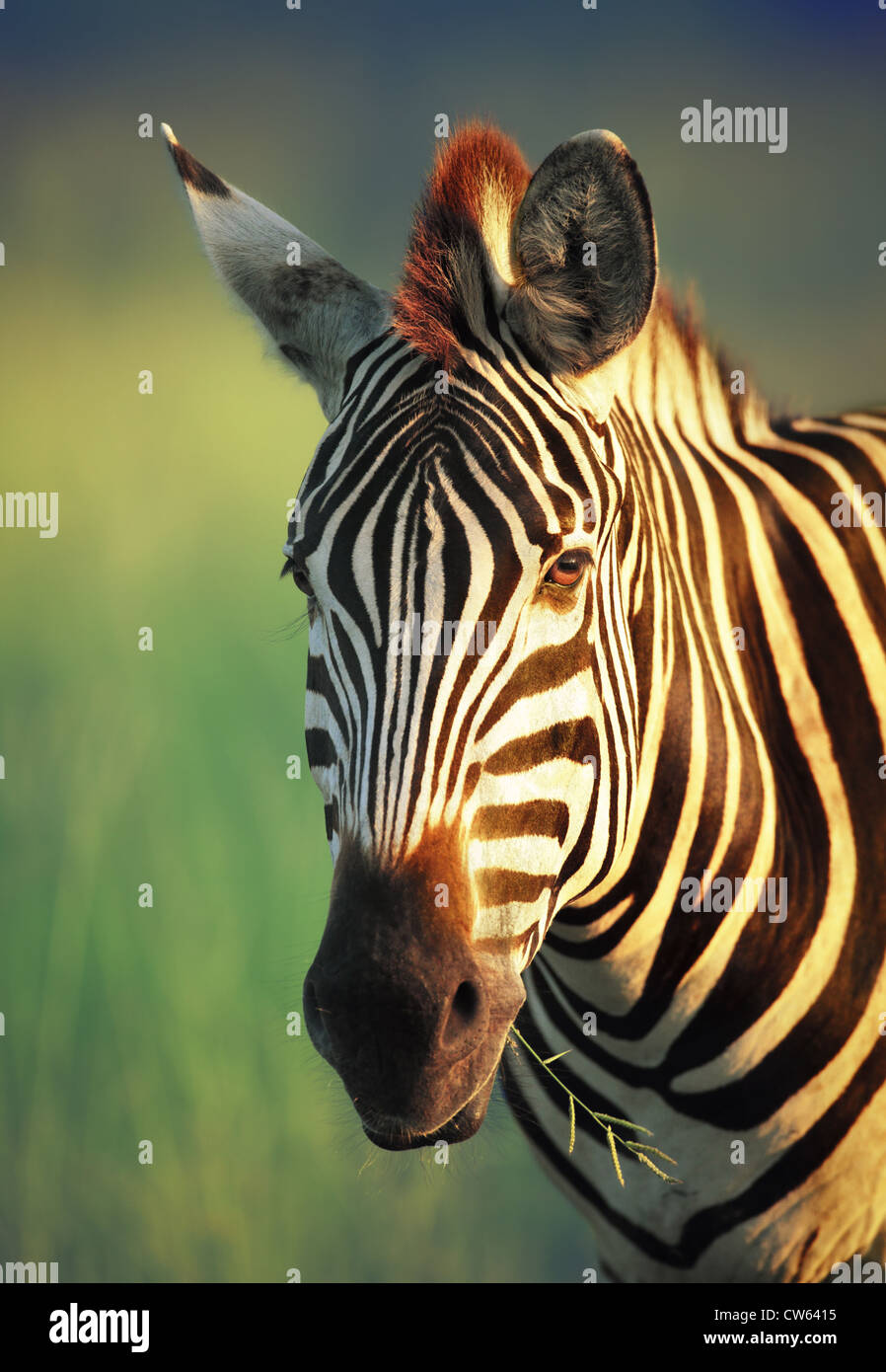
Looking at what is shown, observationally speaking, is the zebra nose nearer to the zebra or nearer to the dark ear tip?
the zebra

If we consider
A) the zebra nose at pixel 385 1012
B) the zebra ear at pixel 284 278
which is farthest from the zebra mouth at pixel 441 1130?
the zebra ear at pixel 284 278

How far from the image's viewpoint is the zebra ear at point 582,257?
1.63 meters

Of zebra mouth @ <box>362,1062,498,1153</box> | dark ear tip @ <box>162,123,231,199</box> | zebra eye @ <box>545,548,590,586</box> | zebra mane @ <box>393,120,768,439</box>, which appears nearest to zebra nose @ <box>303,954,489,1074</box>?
zebra mouth @ <box>362,1062,498,1153</box>

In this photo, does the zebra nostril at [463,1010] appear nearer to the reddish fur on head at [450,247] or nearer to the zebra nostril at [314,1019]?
the zebra nostril at [314,1019]

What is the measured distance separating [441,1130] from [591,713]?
2.43 ft

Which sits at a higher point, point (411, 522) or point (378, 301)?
point (378, 301)

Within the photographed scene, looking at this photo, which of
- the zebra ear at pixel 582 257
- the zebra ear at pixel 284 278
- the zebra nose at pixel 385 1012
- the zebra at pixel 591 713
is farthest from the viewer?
the zebra ear at pixel 284 278

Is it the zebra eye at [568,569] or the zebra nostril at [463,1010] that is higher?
the zebra eye at [568,569]

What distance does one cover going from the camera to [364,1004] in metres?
1.35

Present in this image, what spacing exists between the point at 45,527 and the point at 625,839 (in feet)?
12.3

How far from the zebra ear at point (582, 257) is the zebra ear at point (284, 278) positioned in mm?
413

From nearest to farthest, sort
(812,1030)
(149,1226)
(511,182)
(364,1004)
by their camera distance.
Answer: (364,1004) < (511,182) < (812,1030) < (149,1226)

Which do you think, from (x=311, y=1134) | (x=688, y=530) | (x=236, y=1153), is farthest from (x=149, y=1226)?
(x=688, y=530)
